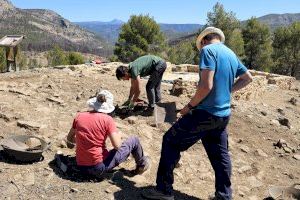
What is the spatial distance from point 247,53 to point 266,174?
34.5 meters

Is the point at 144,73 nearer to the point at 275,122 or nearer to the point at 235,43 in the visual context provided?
the point at 275,122

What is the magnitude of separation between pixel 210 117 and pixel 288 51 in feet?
130

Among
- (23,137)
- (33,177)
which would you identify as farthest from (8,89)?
(33,177)

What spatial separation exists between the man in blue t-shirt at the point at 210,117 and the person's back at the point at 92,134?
0.78 metres

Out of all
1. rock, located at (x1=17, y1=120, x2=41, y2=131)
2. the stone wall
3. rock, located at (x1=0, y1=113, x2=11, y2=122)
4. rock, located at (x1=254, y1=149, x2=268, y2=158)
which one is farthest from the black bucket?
the stone wall

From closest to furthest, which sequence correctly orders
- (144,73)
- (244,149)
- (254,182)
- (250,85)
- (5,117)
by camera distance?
(254,182)
(5,117)
(244,149)
(144,73)
(250,85)

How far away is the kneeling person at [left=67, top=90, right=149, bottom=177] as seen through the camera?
5.16 metres

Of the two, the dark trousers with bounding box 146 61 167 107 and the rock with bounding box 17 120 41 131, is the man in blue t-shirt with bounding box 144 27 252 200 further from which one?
the dark trousers with bounding box 146 61 167 107

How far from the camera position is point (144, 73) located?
8250 mm

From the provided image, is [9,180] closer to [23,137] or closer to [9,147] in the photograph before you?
[9,147]

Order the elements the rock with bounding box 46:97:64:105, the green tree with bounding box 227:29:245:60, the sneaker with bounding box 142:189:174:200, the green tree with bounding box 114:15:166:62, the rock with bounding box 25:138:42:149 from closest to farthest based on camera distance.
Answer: the sneaker with bounding box 142:189:174:200, the rock with bounding box 25:138:42:149, the rock with bounding box 46:97:64:105, the green tree with bounding box 227:29:245:60, the green tree with bounding box 114:15:166:62

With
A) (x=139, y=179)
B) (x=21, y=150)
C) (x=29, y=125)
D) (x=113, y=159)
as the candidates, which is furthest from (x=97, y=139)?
(x=29, y=125)

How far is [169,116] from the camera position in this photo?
6.38m

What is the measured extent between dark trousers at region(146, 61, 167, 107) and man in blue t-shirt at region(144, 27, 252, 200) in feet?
10.8
